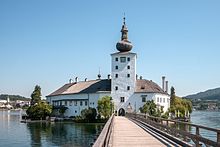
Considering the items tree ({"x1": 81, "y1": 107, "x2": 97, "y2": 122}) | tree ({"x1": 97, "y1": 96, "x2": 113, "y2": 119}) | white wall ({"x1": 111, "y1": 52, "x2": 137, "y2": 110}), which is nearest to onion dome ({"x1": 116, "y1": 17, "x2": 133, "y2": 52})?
white wall ({"x1": 111, "y1": 52, "x2": 137, "y2": 110})

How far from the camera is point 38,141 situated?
162ft

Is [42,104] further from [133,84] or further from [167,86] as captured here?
[167,86]

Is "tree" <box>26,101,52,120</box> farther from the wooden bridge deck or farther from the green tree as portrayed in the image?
the wooden bridge deck

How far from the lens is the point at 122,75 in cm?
8781

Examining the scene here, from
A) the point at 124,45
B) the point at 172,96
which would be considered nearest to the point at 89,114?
the point at 124,45

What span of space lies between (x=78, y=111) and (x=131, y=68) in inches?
717

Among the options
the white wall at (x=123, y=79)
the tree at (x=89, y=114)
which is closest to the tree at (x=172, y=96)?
the white wall at (x=123, y=79)

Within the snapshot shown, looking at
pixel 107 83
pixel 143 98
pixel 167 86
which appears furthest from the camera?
pixel 167 86

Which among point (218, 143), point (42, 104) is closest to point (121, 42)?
point (42, 104)

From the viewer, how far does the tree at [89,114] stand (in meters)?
86.8

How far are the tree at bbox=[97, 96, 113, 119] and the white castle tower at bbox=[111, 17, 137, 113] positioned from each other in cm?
290

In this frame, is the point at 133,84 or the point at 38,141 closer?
the point at 38,141

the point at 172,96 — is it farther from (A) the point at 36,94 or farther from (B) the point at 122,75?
(A) the point at 36,94

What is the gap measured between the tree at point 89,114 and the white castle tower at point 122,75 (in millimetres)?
5348
